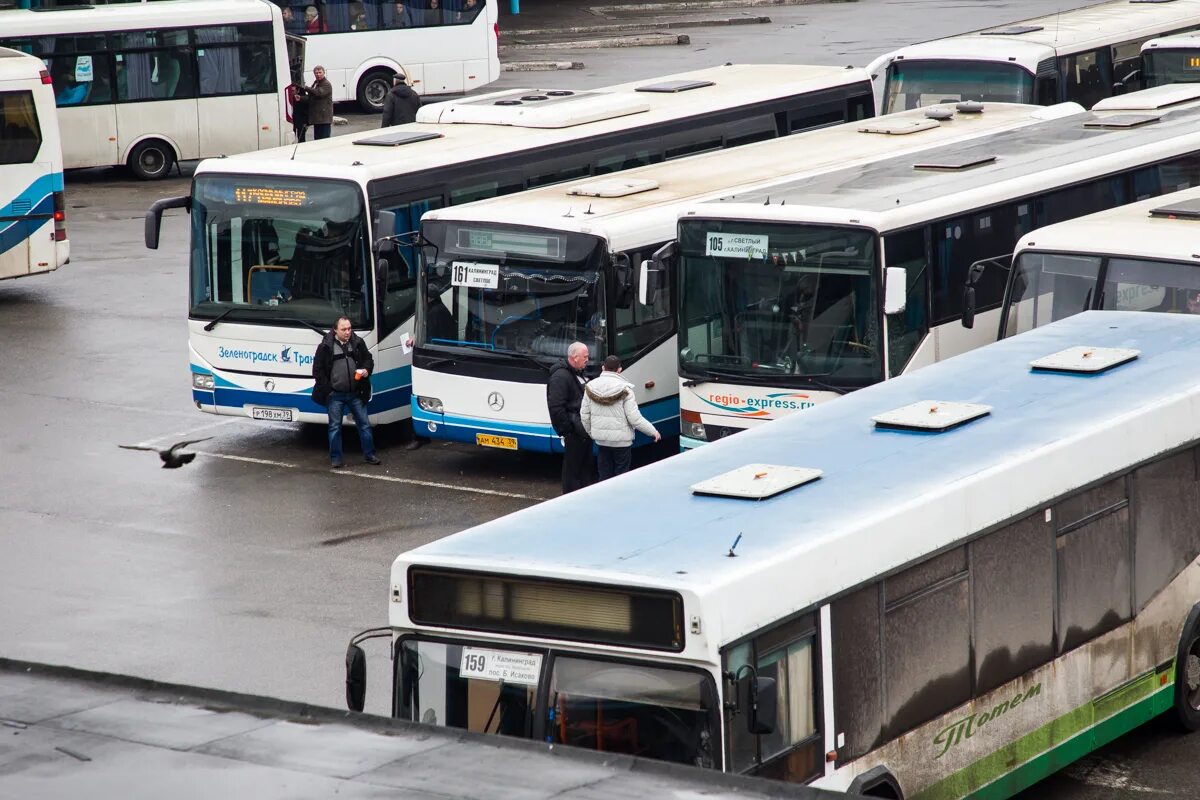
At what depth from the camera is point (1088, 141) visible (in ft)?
60.8

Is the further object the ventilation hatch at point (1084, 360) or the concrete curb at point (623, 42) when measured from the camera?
the concrete curb at point (623, 42)

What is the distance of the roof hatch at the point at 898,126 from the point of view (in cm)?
2034

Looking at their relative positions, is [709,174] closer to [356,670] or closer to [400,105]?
[356,670]

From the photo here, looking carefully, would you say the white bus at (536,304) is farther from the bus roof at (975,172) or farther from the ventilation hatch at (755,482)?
the ventilation hatch at (755,482)

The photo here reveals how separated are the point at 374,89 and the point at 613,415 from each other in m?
25.0

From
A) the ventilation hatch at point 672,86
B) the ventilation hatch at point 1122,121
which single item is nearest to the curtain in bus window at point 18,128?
the ventilation hatch at point 672,86

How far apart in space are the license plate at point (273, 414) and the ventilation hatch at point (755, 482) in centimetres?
987

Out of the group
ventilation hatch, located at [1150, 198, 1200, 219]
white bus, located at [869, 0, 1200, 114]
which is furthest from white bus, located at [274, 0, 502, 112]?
ventilation hatch, located at [1150, 198, 1200, 219]

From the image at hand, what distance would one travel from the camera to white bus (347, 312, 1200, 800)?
8062mm

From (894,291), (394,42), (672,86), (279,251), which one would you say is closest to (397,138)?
(279,251)

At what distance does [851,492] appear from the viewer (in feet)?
30.3

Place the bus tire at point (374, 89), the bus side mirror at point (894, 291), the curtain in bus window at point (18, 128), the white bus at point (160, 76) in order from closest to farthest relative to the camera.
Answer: the bus side mirror at point (894, 291), the curtain in bus window at point (18, 128), the white bus at point (160, 76), the bus tire at point (374, 89)

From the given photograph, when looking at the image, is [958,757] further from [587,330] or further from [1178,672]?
[587,330]

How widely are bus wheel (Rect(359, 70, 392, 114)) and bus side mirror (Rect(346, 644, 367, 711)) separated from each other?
31332 mm
